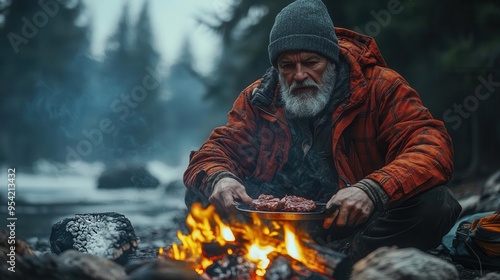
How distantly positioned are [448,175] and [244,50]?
41.1 feet

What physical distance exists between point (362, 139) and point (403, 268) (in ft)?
4.41

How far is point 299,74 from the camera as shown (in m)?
3.92

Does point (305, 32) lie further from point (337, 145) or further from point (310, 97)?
point (337, 145)

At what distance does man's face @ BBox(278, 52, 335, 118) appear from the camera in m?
3.90

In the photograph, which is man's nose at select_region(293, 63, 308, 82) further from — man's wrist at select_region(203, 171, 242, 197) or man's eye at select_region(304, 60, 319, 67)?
man's wrist at select_region(203, 171, 242, 197)

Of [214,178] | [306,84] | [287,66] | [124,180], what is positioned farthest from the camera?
[124,180]

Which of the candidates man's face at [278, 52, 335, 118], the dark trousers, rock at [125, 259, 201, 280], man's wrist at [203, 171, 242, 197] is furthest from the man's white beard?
rock at [125, 259, 201, 280]

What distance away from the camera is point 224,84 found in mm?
18438

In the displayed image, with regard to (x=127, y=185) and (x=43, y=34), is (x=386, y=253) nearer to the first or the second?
(x=127, y=185)

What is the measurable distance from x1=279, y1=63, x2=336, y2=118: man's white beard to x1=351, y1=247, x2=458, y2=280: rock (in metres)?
1.39

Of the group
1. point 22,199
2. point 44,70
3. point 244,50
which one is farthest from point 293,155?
point 44,70

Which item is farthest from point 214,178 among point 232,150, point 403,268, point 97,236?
point 403,268

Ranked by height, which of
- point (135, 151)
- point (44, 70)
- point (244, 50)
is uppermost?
point (44, 70)

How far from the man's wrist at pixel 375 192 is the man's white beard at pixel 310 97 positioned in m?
0.87
